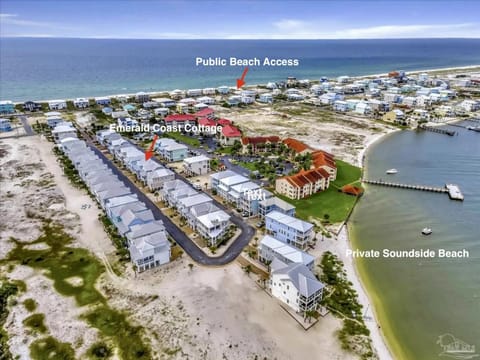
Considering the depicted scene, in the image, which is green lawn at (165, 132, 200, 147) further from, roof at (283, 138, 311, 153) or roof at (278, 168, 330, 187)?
roof at (278, 168, 330, 187)

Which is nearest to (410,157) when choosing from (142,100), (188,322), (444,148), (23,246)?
(444,148)

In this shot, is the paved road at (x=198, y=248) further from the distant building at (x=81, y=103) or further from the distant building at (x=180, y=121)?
the distant building at (x=81, y=103)

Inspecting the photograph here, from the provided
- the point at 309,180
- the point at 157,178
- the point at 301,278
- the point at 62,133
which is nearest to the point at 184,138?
the point at 62,133

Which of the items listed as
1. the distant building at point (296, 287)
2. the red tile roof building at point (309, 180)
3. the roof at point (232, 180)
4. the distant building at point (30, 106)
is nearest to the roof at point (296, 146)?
the red tile roof building at point (309, 180)

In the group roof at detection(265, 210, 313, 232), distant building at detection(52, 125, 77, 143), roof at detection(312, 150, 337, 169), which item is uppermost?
distant building at detection(52, 125, 77, 143)

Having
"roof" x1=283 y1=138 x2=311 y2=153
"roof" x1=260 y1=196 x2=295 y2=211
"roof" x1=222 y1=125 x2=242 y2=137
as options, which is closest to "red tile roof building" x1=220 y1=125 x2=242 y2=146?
"roof" x1=222 y1=125 x2=242 y2=137
